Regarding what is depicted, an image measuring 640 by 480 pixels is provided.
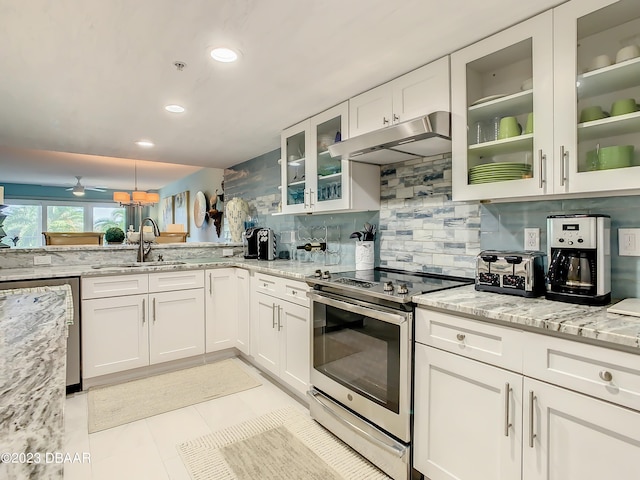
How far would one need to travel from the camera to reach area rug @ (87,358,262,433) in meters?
2.37

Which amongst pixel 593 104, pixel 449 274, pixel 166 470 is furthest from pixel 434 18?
pixel 166 470

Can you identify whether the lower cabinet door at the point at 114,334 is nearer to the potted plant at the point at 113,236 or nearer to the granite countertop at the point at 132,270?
the granite countertop at the point at 132,270

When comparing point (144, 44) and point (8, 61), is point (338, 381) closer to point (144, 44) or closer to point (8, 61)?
point (144, 44)

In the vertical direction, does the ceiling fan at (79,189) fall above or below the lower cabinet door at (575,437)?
above

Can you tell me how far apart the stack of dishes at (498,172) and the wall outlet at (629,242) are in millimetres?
451

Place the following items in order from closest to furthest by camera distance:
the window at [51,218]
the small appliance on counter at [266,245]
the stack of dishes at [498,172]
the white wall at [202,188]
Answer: the stack of dishes at [498,172], the small appliance on counter at [266,245], the white wall at [202,188], the window at [51,218]

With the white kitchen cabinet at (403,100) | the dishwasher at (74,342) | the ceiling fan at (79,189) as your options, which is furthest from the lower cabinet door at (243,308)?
the ceiling fan at (79,189)

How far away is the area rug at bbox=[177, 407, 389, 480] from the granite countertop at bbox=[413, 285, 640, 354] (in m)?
0.99

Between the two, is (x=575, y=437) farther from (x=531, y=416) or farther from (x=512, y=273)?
(x=512, y=273)

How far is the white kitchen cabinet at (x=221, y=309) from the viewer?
3.25m

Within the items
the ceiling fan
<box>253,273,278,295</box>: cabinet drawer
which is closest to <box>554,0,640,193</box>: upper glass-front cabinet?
<box>253,273,278,295</box>: cabinet drawer

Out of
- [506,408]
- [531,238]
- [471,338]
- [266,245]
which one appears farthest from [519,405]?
[266,245]

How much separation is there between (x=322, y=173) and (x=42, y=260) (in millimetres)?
2535

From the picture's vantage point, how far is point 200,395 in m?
2.64
